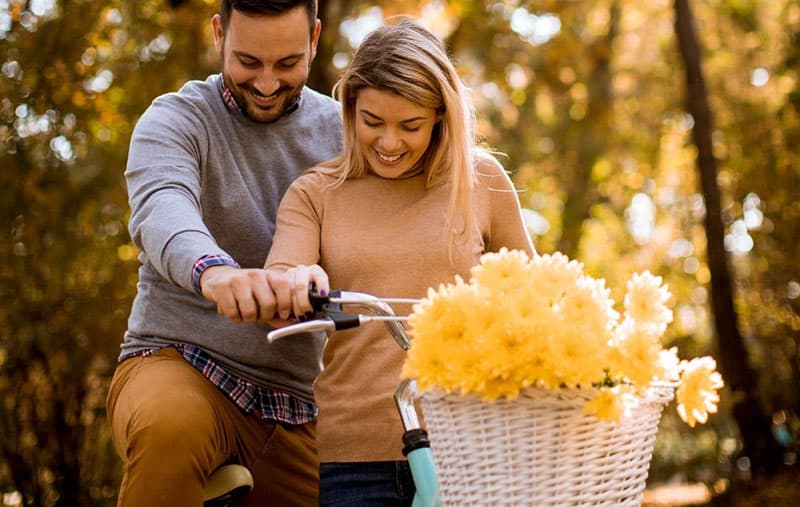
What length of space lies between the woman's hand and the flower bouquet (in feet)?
1.18

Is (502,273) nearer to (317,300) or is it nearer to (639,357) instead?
(639,357)

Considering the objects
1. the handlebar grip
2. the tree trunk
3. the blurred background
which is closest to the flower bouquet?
the handlebar grip

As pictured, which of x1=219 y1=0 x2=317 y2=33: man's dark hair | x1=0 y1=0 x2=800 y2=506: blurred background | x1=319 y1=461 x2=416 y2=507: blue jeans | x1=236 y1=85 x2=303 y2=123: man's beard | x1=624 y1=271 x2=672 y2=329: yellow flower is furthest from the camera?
x1=0 y1=0 x2=800 y2=506: blurred background

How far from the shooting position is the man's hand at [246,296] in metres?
2.29

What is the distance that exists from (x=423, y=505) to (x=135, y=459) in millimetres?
761

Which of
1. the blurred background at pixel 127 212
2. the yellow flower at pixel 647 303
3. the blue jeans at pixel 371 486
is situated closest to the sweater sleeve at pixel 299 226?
the blue jeans at pixel 371 486

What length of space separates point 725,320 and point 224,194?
17.0ft

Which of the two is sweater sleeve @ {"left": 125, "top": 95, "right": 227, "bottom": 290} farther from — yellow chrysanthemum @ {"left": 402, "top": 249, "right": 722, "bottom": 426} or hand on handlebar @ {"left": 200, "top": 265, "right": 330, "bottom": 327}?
yellow chrysanthemum @ {"left": 402, "top": 249, "right": 722, "bottom": 426}

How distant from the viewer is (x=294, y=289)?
7.52ft

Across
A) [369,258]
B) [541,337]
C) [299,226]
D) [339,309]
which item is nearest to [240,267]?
[299,226]

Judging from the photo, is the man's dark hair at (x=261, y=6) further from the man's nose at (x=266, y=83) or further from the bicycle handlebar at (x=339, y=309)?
the bicycle handlebar at (x=339, y=309)

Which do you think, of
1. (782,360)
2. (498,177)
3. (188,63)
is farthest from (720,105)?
(498,177)

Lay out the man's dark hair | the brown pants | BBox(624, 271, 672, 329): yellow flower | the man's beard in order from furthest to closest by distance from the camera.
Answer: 1. the man's beard
2. the man's dark hair
3. the brown pants
4. BBox(624, 271, 672, 329): yellow flower

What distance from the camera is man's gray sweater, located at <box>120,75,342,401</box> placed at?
9.89 ft
